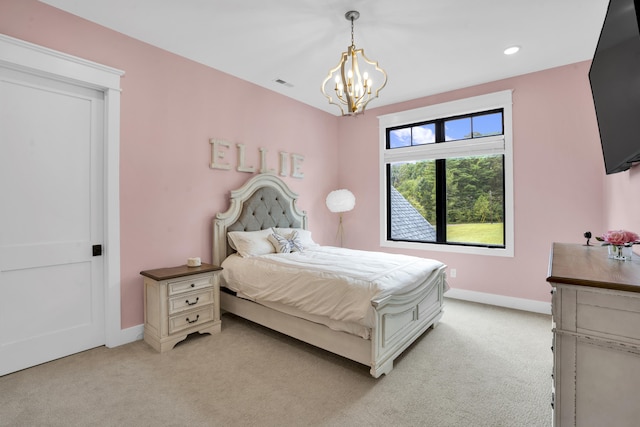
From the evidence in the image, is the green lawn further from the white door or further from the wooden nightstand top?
the white door

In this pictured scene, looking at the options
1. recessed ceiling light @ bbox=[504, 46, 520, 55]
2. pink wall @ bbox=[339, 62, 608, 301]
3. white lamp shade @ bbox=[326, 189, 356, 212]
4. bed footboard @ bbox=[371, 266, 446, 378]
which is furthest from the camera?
white lamp shade @ bbox=[326, 189, 356, 212]

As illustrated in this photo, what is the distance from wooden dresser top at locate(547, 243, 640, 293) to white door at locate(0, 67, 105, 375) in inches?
132

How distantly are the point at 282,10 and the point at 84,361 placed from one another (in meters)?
3.27

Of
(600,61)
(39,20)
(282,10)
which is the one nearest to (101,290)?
(39,20)

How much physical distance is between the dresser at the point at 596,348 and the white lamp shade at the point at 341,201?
11.0 ft

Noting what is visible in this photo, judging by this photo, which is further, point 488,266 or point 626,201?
point 488,266

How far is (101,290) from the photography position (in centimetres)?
274

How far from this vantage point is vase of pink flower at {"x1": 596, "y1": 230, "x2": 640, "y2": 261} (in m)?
1.75

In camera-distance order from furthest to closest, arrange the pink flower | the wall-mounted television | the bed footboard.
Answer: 1. the bed footboard
2. the pink flower
3. the wall-mounted television

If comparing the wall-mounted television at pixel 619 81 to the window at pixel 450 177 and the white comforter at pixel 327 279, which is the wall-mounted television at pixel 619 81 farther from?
the window at pixel 450 177

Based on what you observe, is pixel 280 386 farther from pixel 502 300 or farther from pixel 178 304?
pixel 502 300

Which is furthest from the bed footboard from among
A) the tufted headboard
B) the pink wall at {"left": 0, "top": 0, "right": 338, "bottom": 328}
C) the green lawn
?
the pink wall at {"left": 0, "top": 0, "right": 338, "bottom": 328}

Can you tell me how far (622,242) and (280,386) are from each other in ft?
7.58

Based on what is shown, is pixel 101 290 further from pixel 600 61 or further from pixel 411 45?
pixel 600 61
